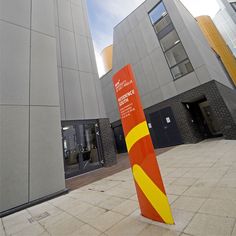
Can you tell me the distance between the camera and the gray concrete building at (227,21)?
50.4 ft

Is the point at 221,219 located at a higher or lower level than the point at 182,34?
lower

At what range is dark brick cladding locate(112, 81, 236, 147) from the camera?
748 centimetres

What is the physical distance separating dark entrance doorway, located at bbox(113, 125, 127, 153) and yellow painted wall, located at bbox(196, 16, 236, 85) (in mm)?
14267

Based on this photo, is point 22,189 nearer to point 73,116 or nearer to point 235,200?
point 73,116

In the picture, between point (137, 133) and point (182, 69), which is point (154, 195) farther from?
point (182, 69)

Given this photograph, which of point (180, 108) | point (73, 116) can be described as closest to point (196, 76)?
point (180, 108)

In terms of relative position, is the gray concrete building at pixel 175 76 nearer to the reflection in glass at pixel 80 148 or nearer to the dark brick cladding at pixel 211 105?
the dark brick cladding at pixel 211 105

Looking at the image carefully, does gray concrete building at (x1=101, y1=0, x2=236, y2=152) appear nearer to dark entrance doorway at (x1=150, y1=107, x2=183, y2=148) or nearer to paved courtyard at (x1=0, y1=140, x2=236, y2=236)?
dark entrance doorway at (x1=150, y1=107, x2=183, y2=148)

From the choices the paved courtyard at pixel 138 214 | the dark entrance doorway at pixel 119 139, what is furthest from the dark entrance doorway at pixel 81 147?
the dark entrance doorway at pixel 119 139

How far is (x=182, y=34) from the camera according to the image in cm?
927

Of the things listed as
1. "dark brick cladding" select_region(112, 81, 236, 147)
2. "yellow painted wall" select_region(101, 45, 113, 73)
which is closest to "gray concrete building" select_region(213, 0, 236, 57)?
"dark brick cladding" select_region(112, 81, 236, 147)

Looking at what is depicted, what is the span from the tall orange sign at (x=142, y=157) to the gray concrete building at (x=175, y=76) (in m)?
7.75

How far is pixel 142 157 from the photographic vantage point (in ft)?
6.46

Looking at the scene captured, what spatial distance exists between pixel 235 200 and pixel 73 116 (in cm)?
639
